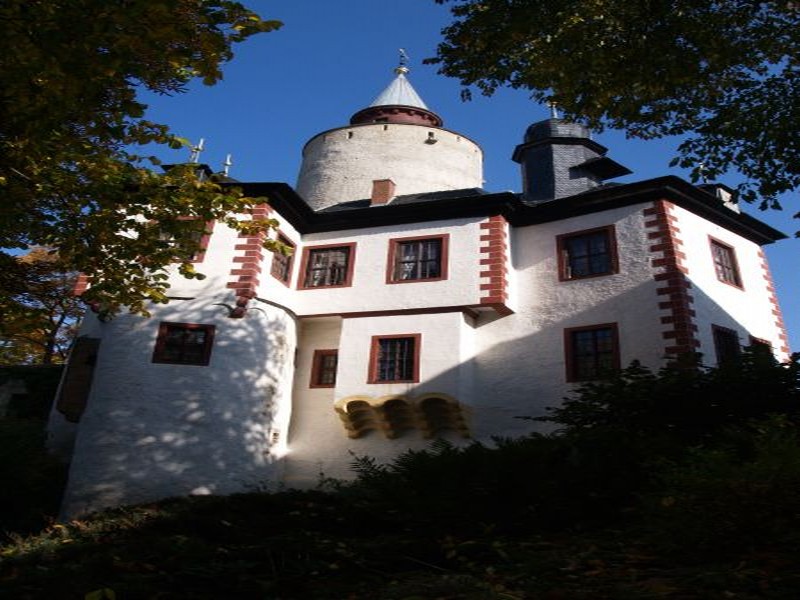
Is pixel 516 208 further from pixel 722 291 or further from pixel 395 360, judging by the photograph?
pixel 722 291

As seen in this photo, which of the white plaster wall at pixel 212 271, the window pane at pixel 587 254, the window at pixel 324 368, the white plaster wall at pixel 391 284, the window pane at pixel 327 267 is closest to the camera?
the white plaster wall at pixel 212 271

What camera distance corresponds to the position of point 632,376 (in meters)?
12.1

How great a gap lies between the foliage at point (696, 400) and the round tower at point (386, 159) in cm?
1580

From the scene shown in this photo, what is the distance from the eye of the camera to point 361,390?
17516 mm

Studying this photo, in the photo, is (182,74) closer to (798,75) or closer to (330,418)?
(798,75)

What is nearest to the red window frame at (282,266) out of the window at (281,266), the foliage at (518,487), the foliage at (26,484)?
the window at (281,266)

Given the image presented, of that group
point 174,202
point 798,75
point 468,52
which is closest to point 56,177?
point 174,202

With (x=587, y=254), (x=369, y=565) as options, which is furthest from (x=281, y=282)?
(x=369, y=565)

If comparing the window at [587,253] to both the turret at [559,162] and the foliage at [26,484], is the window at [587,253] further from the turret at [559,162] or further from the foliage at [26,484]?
the foliage at [26,484]

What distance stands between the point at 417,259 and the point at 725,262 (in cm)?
885

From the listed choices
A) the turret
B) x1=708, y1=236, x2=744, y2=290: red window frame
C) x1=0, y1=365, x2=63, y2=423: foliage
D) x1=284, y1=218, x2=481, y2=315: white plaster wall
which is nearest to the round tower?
the turret

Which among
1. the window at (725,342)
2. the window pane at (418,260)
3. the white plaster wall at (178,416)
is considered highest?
the window pane at (418,260)

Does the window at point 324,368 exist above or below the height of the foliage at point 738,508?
above

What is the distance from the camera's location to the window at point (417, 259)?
61.3ft
